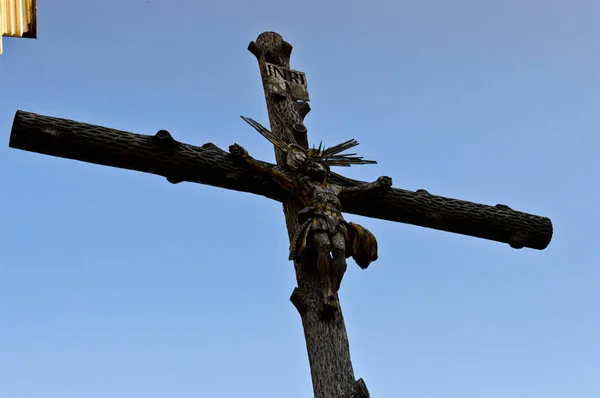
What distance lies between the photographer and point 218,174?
5973 mm

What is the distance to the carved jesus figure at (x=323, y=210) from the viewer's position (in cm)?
551

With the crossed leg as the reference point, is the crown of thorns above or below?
above

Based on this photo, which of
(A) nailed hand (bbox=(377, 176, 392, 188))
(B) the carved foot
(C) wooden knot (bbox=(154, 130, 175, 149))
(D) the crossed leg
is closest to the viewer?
(B) the carved foot

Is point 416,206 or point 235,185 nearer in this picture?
point 235,185

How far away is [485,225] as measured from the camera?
665 cm

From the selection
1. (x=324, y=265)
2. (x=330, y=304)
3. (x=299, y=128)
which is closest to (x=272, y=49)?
(x=299, y=128)

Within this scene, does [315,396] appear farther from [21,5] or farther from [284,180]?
[21,5]

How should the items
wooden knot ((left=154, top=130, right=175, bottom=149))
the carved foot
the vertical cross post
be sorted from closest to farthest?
1. the vertical cross post
2. the carved foot
3. wooden knot ((left=154, top=130, right=175, bottom=149))

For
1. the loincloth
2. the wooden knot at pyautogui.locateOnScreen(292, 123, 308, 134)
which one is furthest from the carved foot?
the wooden knot at pyautogui.locateOnScreen(292, 123, 308, 134)

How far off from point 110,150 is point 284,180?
113cm

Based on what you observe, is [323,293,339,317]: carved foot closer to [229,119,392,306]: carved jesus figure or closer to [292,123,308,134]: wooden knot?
[229,119,392,306]: carved jesus figure

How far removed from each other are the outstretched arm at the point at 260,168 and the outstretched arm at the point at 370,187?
0.42 metres

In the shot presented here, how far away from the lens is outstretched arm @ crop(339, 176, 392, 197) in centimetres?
627

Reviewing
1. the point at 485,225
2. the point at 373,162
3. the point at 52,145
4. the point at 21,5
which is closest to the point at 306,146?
the point at 373,162
